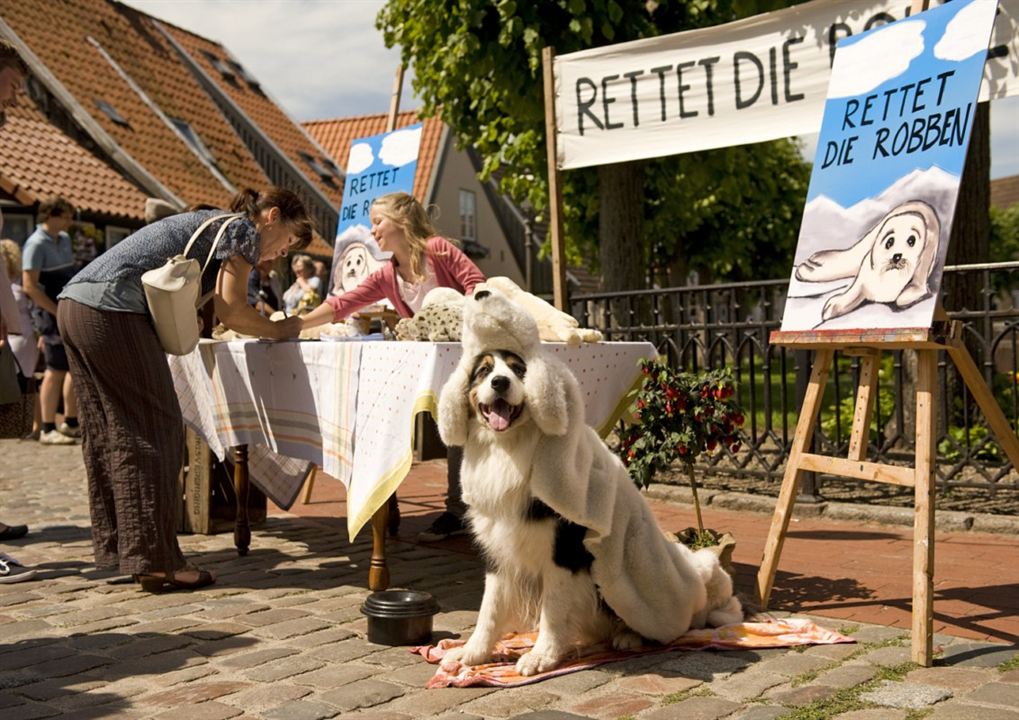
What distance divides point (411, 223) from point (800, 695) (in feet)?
10.2

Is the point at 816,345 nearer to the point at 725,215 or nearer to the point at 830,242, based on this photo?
the point at 830,242

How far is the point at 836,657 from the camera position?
12.6ft

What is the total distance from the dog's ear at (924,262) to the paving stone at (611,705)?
6.00 ft

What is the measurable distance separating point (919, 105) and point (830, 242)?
643 mm

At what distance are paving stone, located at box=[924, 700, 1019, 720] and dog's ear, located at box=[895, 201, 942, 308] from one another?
58.9 inches

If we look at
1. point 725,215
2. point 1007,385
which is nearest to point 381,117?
point 725,215

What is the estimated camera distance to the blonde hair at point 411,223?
5484 millimetres

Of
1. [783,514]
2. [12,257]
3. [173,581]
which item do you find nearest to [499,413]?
[783,514]

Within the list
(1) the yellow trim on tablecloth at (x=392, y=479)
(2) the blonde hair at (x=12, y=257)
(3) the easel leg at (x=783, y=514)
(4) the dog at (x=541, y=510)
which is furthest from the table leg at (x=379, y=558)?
(2) the blonde hair at (x=12, y=257)

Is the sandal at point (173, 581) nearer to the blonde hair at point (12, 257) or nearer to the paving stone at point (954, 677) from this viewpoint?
the paving stone at point (954, 677)

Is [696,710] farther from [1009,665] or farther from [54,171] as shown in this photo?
[54,171]

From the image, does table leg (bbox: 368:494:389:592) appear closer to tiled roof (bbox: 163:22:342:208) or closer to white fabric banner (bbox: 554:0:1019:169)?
white fabric banner (bbox: 554:0:1019:169)

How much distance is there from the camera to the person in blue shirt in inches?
400

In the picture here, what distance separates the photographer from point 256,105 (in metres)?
29.3
